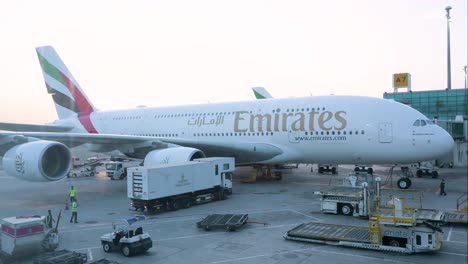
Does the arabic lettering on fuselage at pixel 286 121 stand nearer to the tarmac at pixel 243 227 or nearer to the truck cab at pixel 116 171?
the tarmac at pixel 243 227

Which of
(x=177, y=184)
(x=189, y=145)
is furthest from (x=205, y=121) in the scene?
(x=177, y=184)

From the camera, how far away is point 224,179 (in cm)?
1698

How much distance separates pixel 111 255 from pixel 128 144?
11584 mm

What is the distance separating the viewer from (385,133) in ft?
59.1

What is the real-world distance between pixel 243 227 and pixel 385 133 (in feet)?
30.7

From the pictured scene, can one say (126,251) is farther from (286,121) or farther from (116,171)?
(116,171)

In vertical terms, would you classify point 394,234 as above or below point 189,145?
below

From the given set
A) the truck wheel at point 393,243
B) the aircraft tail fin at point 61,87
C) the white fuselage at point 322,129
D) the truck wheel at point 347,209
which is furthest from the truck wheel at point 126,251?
the aircraft tail fin at point 61,87

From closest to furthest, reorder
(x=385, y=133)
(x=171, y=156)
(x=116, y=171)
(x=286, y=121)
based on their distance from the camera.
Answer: (x=171, y=156)
(x=385, y=133)
(x=286, y=121)
(x=116, y=171)

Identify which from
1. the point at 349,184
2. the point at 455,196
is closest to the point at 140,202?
the point at 349,184

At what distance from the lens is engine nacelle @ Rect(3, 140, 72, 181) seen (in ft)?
48.5

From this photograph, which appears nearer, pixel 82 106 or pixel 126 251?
pixel 126 251

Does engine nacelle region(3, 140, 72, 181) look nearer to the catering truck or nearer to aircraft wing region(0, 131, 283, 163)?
aircraft wing region(0, 131, 283, 163)

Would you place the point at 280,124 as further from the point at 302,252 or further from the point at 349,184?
the point at 302,252
